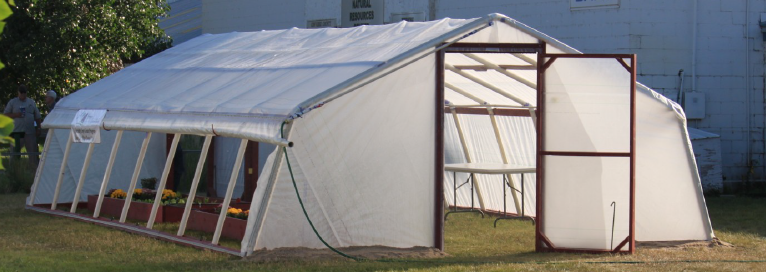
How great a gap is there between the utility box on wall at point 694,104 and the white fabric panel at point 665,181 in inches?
193

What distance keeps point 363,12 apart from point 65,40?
5.11 metres

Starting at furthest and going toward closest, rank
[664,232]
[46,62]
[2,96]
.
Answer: [2,96]
[46,62]
[664,232]

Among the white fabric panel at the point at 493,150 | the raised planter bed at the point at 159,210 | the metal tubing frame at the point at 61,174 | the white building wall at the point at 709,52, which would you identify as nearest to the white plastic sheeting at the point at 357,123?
the metal tubing frame at the point at 61,174

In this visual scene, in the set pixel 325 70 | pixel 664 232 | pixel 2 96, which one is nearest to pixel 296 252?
pixel 325 70

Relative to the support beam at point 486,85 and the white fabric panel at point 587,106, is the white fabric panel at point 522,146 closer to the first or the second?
the support beam at point 486,85

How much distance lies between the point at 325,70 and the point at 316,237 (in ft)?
5.53

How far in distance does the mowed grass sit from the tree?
19.6 ft

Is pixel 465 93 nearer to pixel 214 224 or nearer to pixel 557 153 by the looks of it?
pixel 557 153

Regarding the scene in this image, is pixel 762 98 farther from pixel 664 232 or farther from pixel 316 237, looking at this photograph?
pixel 316 237

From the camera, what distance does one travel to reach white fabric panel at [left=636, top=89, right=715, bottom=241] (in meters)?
9.31

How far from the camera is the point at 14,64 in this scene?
54.6ft

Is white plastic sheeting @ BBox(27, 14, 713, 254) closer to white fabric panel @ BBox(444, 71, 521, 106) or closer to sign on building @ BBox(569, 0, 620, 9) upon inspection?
white fabric panel @ BBox(444, 71, 521, 106)

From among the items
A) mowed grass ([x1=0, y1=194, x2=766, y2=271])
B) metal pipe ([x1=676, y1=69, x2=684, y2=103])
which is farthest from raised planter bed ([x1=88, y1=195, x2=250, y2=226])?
metal pipe ([x1=676, y1=69, x2=684, y2=103])

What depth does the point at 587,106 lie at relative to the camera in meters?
8.60
